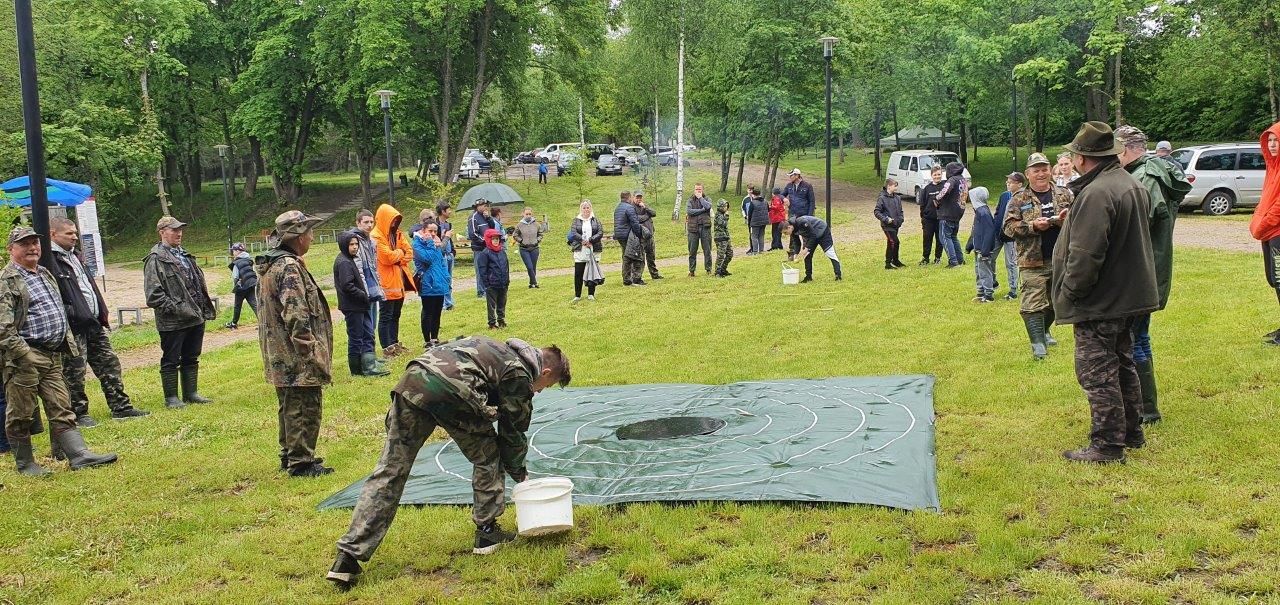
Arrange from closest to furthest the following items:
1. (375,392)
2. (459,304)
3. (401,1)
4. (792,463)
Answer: (792,463)
(375,392)
(459,304)
(401,1)

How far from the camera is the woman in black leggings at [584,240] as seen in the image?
1358 cm

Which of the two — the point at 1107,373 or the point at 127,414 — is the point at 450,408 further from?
the point at 127,414

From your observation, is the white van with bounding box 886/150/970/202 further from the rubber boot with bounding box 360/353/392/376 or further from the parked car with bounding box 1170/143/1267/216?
the rubber boot with bounding box 360/353/392/376

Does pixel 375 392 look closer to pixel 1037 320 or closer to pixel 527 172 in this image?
pixel 1037 320

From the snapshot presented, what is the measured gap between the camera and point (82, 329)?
300 inches

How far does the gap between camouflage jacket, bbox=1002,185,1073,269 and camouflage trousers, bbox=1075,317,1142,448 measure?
232 cm

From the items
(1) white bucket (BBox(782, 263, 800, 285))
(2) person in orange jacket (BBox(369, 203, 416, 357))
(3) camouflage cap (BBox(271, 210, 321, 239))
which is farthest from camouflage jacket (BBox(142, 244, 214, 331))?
(1) white bucket (BBox(782, 263, 800, 285))

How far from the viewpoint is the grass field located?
4.08 meters

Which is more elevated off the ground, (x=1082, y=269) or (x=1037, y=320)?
(x=1082, y=269)

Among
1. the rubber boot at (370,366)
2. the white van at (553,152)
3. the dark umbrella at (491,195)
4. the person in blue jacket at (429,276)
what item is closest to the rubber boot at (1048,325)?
the rubber boot at (370,366)

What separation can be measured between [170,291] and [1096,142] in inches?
288

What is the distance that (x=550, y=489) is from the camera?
15.1 ft

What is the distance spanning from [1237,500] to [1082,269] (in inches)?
54.2

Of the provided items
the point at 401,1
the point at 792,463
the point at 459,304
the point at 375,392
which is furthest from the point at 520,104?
the point at 792,463
